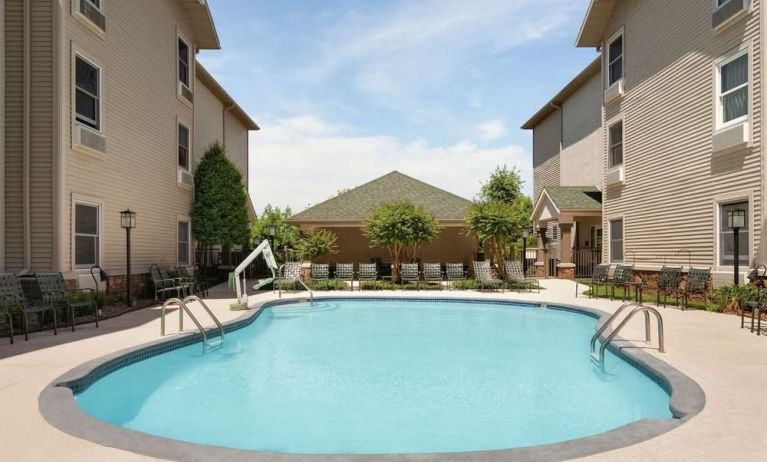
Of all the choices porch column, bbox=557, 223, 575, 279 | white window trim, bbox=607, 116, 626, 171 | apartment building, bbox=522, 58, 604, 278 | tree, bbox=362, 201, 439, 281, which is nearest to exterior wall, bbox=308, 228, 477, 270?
apartment building, bbox=522, 58, 604, 278

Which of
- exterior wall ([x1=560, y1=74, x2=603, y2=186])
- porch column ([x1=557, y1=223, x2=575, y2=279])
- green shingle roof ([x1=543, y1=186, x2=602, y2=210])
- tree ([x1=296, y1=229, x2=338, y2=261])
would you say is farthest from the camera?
exterior wall ([x1=560, y1=74, x2=603, y2=186])

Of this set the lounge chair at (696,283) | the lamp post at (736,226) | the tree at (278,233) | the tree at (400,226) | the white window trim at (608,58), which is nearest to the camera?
the lamp post at (736,226)

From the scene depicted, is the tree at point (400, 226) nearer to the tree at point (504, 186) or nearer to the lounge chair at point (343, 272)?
the lounge chair at point (343, 272)

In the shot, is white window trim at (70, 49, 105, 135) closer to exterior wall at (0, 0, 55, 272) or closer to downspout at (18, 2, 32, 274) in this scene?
exterior wall at (0, 0, 55, 272)

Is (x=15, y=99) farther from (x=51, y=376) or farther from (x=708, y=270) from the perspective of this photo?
(x=708, y=270)

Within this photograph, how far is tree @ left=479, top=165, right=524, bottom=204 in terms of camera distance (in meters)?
35.7

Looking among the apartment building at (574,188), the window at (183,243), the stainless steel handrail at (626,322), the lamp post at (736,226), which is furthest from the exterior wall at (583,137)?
the window at (183,243)

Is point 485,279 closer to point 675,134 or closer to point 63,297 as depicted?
point 675,134

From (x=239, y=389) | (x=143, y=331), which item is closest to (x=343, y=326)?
(x=143, y=331)

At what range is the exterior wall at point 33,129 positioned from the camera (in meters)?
11.1

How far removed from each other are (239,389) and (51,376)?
7.16 ft

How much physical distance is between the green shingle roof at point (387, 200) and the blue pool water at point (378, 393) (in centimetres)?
1257

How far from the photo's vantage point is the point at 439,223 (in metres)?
22.4

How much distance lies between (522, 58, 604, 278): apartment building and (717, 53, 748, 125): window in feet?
27.5
